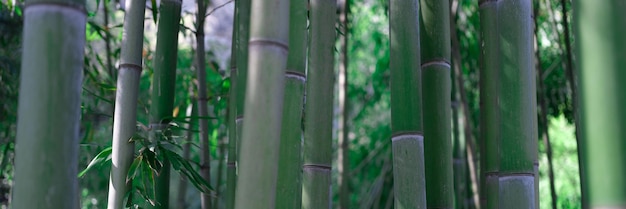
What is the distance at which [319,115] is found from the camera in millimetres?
1787

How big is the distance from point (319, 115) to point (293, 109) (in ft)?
1.15

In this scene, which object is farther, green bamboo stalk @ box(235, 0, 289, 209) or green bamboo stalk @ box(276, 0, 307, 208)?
green bamboo stalk @ box(276, 0, 307, 208)

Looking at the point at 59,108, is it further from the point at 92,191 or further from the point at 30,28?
the point at 92,191

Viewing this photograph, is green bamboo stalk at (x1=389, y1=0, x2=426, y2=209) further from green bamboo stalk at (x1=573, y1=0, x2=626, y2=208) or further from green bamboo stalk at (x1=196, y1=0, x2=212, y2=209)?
green bamboo stalk at (x1=196, y1=0, x2=212, y2=209)

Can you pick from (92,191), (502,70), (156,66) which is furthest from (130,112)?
(92,191)

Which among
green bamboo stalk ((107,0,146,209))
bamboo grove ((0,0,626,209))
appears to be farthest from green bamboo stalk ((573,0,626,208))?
green bamboo stalk ((107,0,146,209))

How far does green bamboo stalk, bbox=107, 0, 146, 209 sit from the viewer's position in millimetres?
1655

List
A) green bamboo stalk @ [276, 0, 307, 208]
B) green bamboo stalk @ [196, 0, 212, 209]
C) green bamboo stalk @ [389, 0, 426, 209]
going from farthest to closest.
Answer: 1. green bamboo stalk @ [196, 0, 212, 209]
2. green bamboo stalk @ [389, 0, 426, 209]
3. green bamboo stalk @ [276, 0, 307, 208]

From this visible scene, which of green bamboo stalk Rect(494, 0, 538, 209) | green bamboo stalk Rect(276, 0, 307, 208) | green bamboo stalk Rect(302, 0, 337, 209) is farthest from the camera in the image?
green bamboo stalk Rect(302, 0, 337, 209)

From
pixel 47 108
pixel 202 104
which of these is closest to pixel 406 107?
pixel 47 108

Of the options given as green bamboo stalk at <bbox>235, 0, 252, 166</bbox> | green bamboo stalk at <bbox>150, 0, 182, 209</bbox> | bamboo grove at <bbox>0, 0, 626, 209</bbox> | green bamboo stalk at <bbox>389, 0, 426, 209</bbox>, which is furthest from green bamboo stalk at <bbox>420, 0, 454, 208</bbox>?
green bamboo stalk at <bbox>150, 0, 182, 209</bbox>

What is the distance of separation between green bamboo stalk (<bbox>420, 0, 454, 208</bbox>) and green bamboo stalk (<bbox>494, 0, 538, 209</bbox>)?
0.23m

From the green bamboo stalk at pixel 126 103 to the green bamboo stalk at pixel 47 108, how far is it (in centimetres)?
50

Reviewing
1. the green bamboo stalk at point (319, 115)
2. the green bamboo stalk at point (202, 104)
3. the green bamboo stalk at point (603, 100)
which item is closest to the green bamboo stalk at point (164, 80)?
the green bamboo stalk at point (319, 115)
